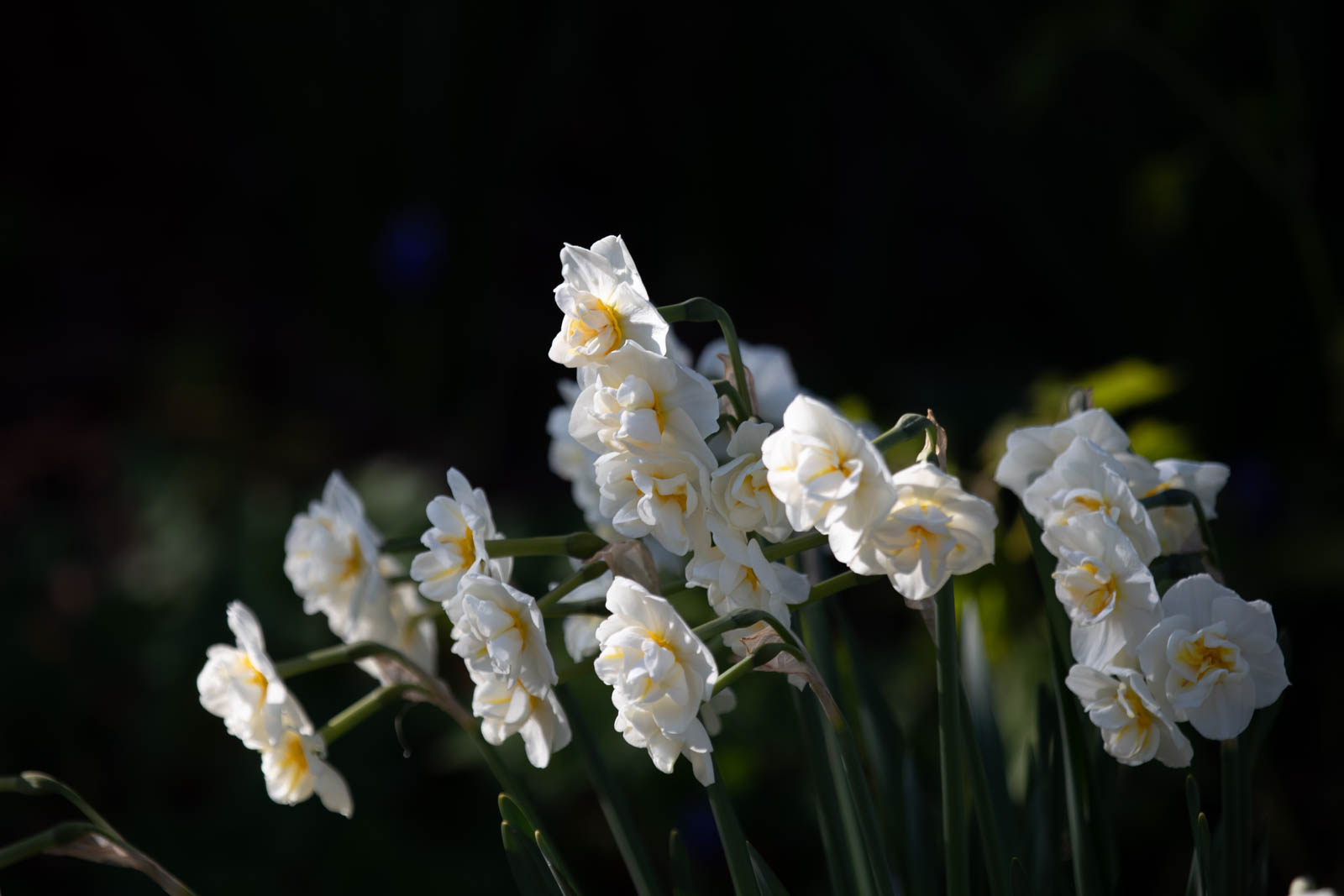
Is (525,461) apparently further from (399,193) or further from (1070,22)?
(1070,22)

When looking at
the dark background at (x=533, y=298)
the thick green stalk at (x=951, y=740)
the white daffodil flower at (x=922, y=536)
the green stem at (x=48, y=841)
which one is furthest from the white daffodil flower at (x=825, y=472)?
the dark background at (x=533, y=298)

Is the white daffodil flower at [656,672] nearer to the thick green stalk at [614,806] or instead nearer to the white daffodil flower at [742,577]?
the white daffodil flower at [742,577]

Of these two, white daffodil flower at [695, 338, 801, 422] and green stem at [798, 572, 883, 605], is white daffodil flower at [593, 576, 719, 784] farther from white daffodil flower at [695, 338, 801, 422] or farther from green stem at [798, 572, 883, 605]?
white daffodil flower at [695, 338, 801, 422]

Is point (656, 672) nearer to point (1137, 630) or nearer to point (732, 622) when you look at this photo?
point (732, 622)

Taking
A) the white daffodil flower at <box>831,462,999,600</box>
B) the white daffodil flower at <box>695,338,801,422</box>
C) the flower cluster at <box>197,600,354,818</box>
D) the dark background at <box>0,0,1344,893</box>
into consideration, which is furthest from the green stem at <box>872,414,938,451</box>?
the dark background at <box>0,0,1344,893</box>

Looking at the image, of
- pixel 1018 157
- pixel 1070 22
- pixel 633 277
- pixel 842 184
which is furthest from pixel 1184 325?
pixel 633 277
